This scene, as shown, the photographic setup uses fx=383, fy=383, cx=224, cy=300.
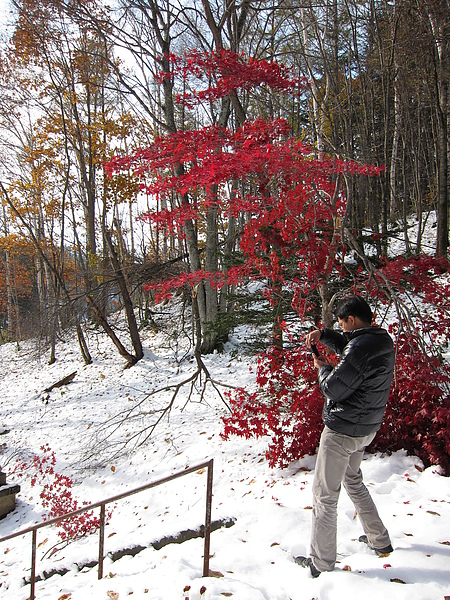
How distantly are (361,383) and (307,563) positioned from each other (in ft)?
4.63

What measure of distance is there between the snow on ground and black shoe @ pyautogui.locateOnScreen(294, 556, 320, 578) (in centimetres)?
4

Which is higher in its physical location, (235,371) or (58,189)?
(58,189)

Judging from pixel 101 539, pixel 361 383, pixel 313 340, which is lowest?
pixel 101 539

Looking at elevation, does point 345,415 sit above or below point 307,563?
above

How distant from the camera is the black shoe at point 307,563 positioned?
2629 millimetres

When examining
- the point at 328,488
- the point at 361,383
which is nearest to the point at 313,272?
the point at 361,383

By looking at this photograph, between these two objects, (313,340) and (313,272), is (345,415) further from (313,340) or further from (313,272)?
(313,272)

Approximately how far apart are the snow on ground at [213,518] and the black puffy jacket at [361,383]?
96cm

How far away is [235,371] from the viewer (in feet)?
33.9

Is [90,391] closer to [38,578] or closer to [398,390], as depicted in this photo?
[38,578]

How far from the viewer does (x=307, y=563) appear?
2.77m

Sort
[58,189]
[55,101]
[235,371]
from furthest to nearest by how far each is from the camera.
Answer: [58,189] < [55,101] < [235,371]

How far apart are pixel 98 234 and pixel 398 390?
20.8m

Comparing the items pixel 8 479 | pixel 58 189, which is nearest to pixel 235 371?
pixel 8 479
